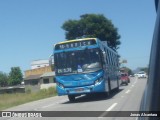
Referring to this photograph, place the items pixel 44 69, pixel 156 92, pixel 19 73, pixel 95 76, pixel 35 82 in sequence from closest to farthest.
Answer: pixel 156 92 < pixel 95 76 < pixel 35 82 < pixel 44 69 < pixel 19 73

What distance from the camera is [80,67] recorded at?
18.8m

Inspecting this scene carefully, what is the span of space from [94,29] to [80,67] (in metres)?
39.9

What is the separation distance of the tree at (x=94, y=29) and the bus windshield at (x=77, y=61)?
38495 mm

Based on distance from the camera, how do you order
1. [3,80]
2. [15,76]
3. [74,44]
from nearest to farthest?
[74,44] → [15,76] → [3,80]

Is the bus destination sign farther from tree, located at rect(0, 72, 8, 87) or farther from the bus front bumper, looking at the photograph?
tree, located at rect(0, 72, 8, 87)

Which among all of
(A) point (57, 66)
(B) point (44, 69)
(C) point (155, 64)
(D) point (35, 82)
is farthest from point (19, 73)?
(C) point (155, 64)

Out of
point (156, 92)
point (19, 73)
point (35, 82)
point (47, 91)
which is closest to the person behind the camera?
point (156, 92)

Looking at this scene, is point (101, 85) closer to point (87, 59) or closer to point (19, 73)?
point (87, 59)

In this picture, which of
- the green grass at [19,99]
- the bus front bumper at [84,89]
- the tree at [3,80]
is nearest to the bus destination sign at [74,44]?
the bus front bumper at [84,89]

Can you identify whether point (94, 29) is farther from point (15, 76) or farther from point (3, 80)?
point (3, 80)

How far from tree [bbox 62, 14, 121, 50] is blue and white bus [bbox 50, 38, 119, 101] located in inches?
1514

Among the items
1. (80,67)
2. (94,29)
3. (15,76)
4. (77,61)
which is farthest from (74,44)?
(15,76)

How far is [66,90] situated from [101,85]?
188cm

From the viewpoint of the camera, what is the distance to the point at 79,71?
61.7 feet
